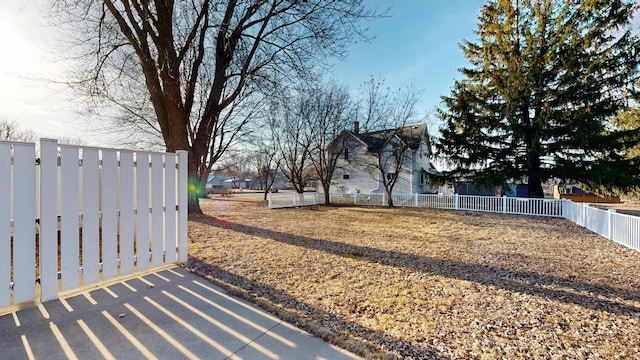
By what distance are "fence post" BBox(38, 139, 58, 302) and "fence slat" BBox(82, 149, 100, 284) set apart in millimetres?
238

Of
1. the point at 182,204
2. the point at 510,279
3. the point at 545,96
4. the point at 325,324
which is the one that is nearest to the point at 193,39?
the point at 182,204

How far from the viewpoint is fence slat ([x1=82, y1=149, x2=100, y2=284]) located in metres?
3.07

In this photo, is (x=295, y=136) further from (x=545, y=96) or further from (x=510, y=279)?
(x=510, y=279)

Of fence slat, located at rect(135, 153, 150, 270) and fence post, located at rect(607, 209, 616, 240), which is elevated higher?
fence slat, located at rect(135, 153, 150, 270)

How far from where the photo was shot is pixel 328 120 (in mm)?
17781

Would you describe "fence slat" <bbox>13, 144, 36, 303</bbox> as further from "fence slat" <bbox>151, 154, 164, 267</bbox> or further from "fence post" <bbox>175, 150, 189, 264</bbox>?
"fence post" <bbox>175, 150, 189, 264</bbox>

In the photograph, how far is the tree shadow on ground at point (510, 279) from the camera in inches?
Result: 125

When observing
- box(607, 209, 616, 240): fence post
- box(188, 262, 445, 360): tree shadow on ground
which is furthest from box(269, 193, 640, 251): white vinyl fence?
box(188, 262, 445, 360): tree shadow on ground

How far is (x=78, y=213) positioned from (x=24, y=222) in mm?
416

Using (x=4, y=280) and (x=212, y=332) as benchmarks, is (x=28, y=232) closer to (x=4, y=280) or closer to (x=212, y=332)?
(x=4, y=280)

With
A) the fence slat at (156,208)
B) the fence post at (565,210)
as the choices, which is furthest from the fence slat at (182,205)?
the fence post at (565,210)

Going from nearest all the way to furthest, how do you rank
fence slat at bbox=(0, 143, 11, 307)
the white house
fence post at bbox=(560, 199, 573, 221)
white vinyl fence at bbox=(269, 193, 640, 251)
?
1. fence slat at bbox=(0, 143, 11, 307)
2. white vinyl fence at bbox=(269, 193, 640, 251)
3. fence post at bbox=(560, 199, 573, 221)
4. the white house

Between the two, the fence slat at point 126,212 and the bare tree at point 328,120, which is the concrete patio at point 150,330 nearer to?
the fence slat at point 126,212

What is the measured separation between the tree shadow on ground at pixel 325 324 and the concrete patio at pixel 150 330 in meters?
0.11
